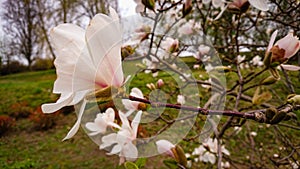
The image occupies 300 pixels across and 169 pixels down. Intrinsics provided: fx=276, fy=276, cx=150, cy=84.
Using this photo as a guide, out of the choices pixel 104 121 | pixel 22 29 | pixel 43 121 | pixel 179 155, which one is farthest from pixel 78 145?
pixel 22 29

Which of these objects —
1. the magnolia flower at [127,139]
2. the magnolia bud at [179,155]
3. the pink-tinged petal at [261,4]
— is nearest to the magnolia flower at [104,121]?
the magnolia flower at [127,139]

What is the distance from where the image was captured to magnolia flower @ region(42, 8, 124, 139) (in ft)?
1.11

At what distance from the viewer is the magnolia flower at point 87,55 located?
338mm

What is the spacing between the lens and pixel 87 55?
35 cm

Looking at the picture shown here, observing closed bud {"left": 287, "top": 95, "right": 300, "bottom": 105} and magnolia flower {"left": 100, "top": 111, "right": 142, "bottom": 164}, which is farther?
magnolia flower {"left": 100, "top": 111, "right": 142, "bottom": 164}

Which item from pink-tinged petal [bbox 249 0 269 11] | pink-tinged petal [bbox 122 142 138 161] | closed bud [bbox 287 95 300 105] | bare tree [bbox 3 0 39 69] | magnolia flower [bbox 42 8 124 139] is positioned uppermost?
pink-tinged petal [bbox 249 0 269 11]

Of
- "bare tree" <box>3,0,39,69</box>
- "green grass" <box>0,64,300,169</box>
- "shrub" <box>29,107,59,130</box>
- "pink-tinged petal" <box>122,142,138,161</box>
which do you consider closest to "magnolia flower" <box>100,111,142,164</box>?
"pink-tinged petal" <box>122,142,138,161</box>

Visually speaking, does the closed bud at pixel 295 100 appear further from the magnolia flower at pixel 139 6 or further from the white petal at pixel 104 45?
the magnolia flower at pixel 139 6

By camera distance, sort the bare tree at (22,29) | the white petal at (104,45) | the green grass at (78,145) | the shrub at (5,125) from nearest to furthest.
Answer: the white petal at (104,45) < the green grass at (78,145) < the shrub at (5,125) < the bare tree at (22,29)

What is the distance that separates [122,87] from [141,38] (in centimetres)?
54

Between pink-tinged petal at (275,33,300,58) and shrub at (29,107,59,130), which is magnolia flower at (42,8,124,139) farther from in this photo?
shrub at (29,107,59,130)

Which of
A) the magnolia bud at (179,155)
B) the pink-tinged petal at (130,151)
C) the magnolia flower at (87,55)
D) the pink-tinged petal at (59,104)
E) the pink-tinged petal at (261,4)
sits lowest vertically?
the pink-tinged petal at (130,151)

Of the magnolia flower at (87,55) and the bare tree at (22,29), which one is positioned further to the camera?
the bare tree at (22,29)

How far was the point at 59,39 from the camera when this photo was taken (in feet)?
1.17
